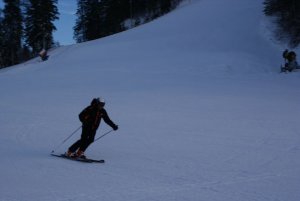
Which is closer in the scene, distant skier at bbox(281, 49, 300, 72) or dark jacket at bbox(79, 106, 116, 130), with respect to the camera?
dark jacket at bbox(79, 106, 116, 130)

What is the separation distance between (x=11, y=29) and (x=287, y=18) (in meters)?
35.8

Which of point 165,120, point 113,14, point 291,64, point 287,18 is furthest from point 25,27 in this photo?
point 165,120

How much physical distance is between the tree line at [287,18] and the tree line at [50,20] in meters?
25.9

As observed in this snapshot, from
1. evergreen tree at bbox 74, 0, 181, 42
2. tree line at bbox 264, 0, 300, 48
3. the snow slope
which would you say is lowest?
the snow slope

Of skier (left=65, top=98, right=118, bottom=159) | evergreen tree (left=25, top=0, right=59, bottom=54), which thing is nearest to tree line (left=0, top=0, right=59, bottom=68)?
evergreen tree (left=25, top=0, right=59, bottom=54)

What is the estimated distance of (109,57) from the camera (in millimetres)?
33312

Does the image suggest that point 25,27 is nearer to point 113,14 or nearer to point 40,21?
point 40,21

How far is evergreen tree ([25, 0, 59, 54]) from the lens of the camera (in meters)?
52.5

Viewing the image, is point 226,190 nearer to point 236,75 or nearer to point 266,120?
point 266,120

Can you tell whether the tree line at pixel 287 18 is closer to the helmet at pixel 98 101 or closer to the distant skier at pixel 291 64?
the distant skier at pixel 291 64

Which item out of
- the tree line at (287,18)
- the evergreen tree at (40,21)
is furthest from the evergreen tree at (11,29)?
the tree line at (287,18)

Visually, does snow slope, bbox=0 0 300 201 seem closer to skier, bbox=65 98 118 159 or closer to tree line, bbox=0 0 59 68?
skier, bbox=65 98 118 159

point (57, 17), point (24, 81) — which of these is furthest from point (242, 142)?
point (57, 17)

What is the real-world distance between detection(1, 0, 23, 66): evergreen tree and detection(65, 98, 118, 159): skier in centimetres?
4886
